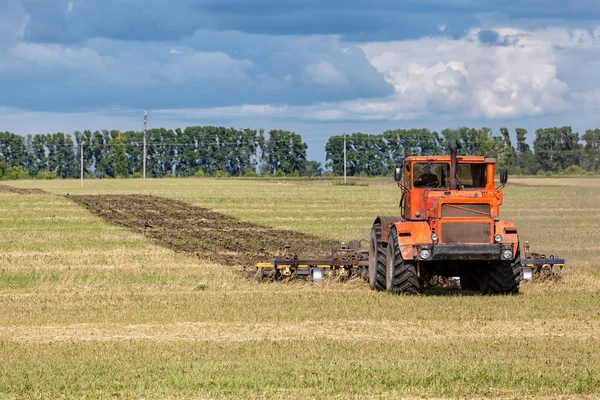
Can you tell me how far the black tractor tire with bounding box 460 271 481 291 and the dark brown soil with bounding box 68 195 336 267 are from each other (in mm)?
6697

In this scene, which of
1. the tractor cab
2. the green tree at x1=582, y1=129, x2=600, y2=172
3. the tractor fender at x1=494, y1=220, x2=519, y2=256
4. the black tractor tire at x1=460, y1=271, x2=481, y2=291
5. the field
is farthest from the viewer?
the green tree at x1=582, y1=129, x2=600, y2=172

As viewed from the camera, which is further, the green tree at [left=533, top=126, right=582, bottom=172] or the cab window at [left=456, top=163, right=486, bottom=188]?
the green tree at [left=533, top=126, right=582, bottom=172]

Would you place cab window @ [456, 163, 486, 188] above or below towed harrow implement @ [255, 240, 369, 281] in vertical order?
above

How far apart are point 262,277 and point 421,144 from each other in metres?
117

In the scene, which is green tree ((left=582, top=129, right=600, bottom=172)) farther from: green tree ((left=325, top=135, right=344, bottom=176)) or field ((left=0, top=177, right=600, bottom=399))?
field ((left=0, top=177, right=600, bottom=399))

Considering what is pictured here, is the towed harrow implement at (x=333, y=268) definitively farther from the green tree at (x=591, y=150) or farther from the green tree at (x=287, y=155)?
the green tree at (x=287, y=155)

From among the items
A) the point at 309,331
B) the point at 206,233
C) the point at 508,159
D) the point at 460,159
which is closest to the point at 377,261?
the point at 460,159

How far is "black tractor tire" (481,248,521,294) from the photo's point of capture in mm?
18781

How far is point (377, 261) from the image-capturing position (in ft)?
64.2

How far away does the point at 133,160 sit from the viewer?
154500 mm

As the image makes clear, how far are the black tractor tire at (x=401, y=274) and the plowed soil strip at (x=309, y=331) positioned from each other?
3407 millimetres

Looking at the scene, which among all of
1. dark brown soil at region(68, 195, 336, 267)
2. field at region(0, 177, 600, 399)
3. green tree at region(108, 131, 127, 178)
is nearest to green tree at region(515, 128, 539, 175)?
green tree at region(108, 131, 127, 178)

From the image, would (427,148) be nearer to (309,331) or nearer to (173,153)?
(173,153)

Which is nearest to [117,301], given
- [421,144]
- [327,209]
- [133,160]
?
[327,209]
